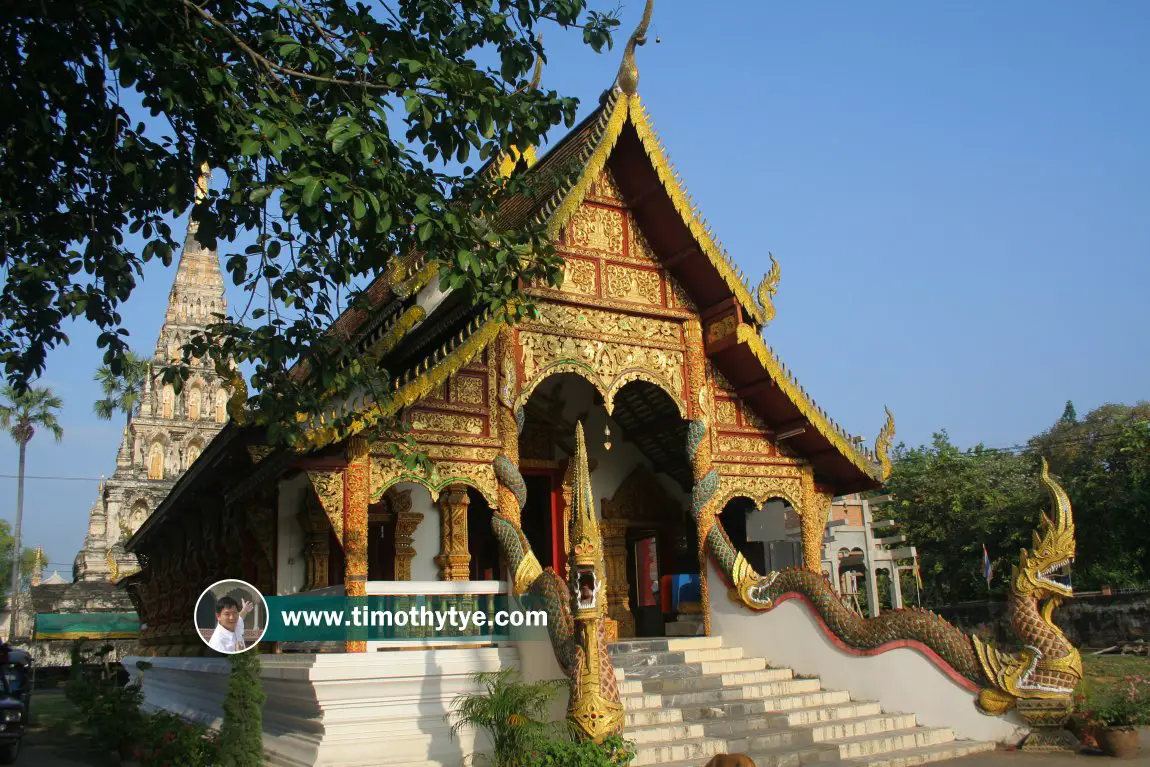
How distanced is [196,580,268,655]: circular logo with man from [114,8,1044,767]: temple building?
218mm

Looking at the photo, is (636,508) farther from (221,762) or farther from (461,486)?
(221,762)

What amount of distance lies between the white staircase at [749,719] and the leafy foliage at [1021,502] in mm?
13754

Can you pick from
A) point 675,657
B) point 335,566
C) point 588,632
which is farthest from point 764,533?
point 588,632

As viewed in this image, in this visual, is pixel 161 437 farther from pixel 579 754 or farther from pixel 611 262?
pixel 579 754

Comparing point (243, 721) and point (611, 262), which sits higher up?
point (611, 262)

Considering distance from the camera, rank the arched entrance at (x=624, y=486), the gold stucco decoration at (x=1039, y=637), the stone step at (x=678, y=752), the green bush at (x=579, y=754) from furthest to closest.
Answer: the arched entrance at (x=624, y=486) → the gold stucco decoration at (x=1039, y=637) → the stone step at (x=678, y=752) → the green bush at (x=579, y=754)

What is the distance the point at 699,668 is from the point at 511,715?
7.79 ft

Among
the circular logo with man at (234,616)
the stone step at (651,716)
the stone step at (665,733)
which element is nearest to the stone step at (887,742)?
the stone step at (665,733)

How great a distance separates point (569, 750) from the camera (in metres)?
5.89

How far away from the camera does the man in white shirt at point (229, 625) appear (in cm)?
829

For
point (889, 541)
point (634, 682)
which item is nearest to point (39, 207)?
point (634, 682)

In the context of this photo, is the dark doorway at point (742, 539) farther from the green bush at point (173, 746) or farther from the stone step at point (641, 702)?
the green bush at point (173, 746)

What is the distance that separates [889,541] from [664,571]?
25.0 ft

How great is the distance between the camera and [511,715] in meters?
6.42
